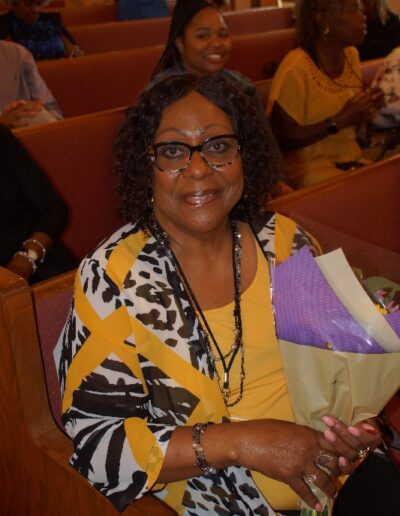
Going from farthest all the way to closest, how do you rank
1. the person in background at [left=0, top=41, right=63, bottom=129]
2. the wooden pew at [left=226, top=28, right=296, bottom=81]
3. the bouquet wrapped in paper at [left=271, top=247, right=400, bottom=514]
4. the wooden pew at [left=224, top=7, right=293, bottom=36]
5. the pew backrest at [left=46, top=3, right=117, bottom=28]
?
the pew backrest at [left=46, top=3, right=117, bottom=28], the wooden pew at [left=224, top=7, right=293, bottom=36], the wooden pew at [left=226, top=28, right=296, bottom=81], the person in background at [left=0, top=41, right=63, bottom=129], the bouquet wrapped in paper at [left=271, top=247, right=400, bottom=514]

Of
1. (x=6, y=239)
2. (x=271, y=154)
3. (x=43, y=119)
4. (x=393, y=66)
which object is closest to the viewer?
(x=271, y=154)

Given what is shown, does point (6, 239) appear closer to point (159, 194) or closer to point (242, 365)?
point (159, 194)

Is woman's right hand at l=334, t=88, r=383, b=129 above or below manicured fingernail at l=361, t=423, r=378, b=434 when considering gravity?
above

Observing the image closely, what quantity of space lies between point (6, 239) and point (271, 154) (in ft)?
3.31

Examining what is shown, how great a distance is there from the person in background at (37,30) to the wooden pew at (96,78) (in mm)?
781

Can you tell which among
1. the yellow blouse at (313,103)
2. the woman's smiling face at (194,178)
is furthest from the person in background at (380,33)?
the woman's smiling face at (194,178)

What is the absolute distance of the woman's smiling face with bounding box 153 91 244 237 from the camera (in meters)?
1.37

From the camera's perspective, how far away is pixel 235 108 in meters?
1.45

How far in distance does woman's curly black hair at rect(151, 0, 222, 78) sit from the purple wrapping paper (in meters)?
2.08

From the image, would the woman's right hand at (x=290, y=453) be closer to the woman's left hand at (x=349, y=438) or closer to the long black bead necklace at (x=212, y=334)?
the woman's left hand at (x=349, y=438)

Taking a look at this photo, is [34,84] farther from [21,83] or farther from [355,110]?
[355,110]

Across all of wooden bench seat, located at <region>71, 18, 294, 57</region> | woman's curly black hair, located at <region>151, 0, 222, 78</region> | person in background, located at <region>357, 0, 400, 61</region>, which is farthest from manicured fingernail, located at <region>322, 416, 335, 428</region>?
wooden bench seat, located at <region>71, 18, 294, 57</region>

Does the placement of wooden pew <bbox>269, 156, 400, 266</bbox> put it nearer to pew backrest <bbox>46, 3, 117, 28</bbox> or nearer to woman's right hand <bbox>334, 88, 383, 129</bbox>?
woman's right hand <bbox>334, 88, 383, 129</bbox>

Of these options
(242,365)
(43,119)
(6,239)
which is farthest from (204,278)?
(43,119)
